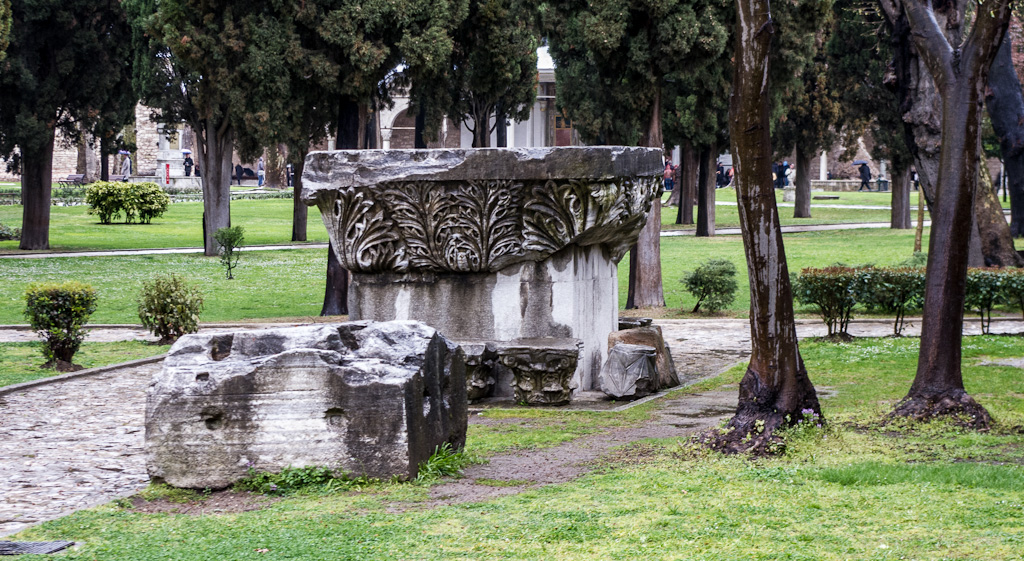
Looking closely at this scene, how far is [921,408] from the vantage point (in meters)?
7.80

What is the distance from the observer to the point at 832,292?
543 inches

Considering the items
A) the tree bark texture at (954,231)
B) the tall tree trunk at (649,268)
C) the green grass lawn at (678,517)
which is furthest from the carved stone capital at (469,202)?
the tall tree trunk at (649,268)

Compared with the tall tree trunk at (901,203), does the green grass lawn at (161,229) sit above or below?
below

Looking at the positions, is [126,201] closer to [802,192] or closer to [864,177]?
[802,192]

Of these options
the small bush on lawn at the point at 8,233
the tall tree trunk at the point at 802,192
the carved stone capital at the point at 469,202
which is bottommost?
the small bush on lawn at the point at 8,233

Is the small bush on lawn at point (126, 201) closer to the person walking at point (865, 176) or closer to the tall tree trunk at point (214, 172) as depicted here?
the tall tree trunk at point (214, 172)

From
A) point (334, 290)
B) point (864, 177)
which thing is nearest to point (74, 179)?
point (864, 177)

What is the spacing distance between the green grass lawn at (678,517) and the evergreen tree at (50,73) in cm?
2176

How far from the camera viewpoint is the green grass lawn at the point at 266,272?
19047 mm

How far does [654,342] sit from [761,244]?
377 centimetres

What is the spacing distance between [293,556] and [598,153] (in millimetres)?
5751

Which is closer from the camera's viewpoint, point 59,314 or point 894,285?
point 59,314

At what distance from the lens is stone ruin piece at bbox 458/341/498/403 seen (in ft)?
32.9

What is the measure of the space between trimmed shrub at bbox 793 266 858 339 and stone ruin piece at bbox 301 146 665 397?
3.84 m
